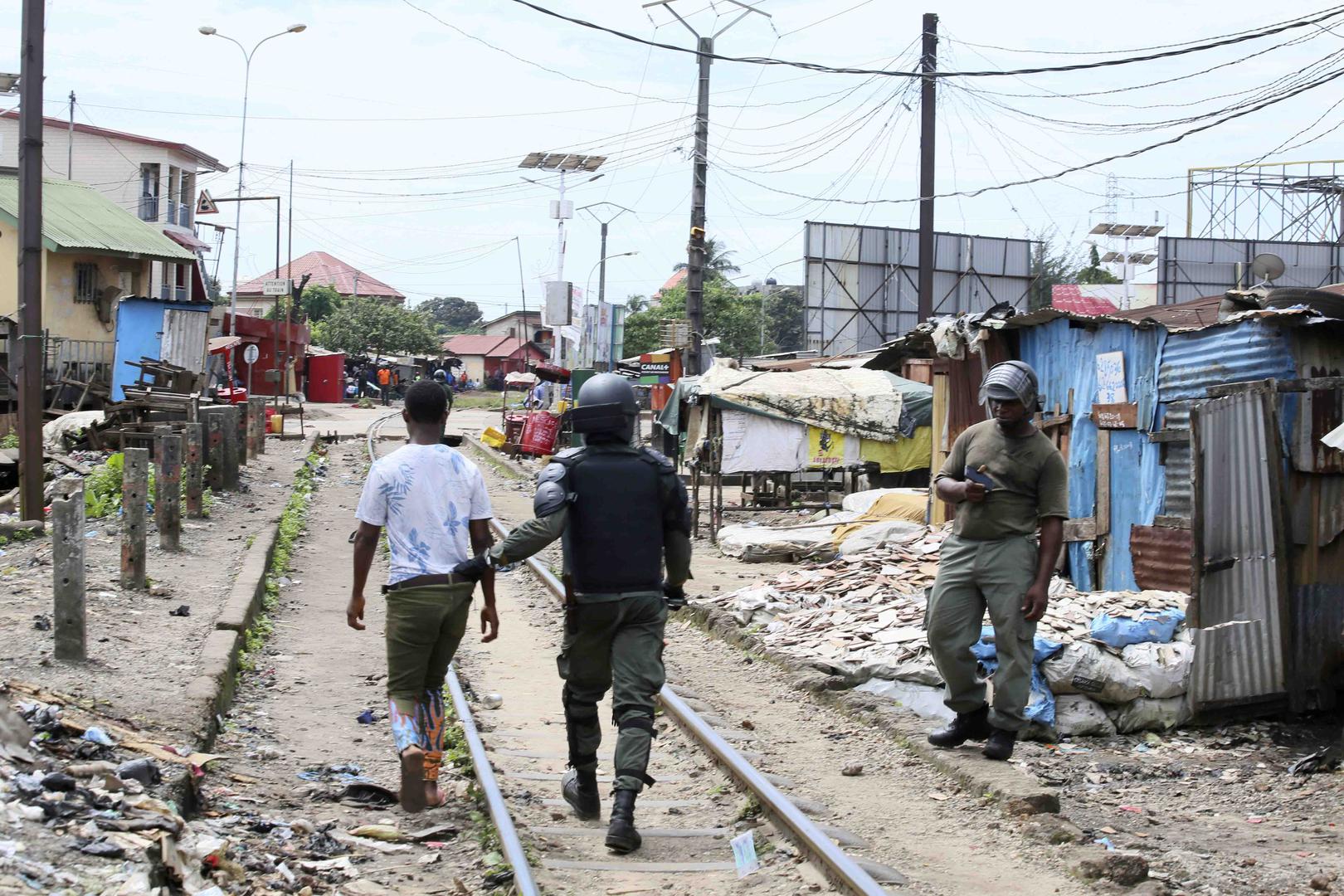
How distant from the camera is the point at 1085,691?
8188mm

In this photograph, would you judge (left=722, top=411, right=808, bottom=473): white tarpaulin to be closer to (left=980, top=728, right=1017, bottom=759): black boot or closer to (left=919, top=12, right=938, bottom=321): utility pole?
(left=919, top=12, right=938, bottom=321): utility pole

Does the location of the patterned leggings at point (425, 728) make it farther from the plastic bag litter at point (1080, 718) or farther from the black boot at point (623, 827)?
the plastic bag litter at point (1080, 718)

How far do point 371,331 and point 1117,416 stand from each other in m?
70.1

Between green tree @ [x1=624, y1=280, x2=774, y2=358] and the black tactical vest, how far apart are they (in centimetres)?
5548

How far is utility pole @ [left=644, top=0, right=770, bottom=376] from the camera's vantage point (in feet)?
77.0

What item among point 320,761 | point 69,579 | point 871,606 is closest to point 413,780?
point 320,761

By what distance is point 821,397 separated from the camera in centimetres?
1798

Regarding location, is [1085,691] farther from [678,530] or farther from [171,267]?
[171,267]

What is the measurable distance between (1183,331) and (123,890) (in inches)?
328

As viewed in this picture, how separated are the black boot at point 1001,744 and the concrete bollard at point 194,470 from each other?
446 inches

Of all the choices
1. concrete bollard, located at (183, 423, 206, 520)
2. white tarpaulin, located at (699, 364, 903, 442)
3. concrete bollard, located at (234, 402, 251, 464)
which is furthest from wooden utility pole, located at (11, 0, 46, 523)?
white tarpaulin, located at (699, 364, 903, 442)

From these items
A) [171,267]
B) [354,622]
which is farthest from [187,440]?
[171,267]

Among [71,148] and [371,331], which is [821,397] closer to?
[71,148]

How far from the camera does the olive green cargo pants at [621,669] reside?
5.50 m
